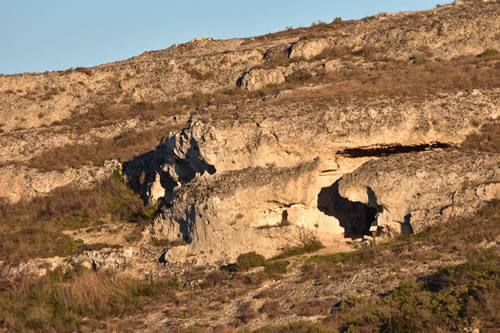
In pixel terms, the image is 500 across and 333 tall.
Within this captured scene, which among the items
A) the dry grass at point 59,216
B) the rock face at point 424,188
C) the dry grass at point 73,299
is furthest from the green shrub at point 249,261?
the dry grass at point 59,216

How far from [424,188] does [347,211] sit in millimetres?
4931

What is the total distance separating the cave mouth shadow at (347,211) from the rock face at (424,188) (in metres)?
2.08

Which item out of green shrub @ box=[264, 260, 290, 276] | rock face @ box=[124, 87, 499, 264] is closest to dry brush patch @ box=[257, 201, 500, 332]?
green shrub @ box=[264, 260, 290, 276]

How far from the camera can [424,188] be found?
2822cm

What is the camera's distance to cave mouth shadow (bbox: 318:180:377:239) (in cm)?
3123

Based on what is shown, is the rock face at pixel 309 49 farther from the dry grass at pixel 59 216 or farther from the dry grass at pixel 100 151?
the dry grass at pixel 59 216

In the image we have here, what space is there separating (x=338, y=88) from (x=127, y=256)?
16401 millimetres

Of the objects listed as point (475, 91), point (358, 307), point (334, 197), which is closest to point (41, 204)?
point (334, 197)

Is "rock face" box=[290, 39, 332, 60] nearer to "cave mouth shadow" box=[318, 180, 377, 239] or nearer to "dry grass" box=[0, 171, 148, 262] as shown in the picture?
"dry grass" box=[0, 171, 148, 262]

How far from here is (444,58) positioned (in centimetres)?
4666

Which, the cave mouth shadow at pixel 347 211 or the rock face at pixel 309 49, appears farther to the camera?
the rock face at pixel 309 49

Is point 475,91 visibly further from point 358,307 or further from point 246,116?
point 358,307

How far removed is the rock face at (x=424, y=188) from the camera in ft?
89.8

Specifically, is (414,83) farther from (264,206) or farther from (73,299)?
(73,299)
